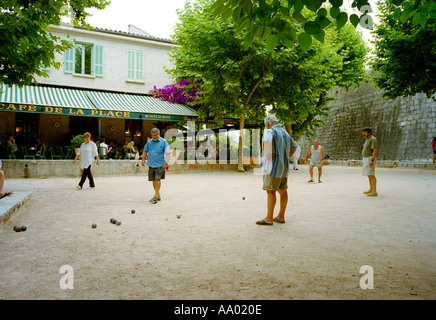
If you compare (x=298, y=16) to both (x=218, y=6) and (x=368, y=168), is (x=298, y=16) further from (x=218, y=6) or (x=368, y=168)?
(x=368, y=168)

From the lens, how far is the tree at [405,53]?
1300cm

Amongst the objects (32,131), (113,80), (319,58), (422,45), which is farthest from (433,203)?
(32,131)

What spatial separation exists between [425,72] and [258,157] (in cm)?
1128

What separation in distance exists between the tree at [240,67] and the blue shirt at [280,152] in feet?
31.9

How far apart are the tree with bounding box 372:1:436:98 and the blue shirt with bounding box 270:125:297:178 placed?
10977 mm

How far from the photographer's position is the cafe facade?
16.1m

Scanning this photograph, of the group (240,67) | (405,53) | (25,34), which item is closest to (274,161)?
(25,34)

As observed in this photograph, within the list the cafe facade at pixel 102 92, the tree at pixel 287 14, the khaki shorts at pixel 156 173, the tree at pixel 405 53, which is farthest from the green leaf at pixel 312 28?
the cafe facade at pixel 102 92

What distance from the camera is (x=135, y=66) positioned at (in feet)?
64.2

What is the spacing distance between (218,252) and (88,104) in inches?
544

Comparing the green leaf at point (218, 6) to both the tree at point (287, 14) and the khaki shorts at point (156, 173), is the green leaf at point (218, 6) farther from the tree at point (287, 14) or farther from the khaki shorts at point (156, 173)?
the khaki shorts at point (156, 173)

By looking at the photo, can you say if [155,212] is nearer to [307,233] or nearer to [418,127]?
[307,233]

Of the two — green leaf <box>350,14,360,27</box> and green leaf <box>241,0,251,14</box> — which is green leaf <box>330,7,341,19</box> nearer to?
green leaf <box>350,14,360,27</box>

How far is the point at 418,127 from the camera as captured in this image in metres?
21.0
